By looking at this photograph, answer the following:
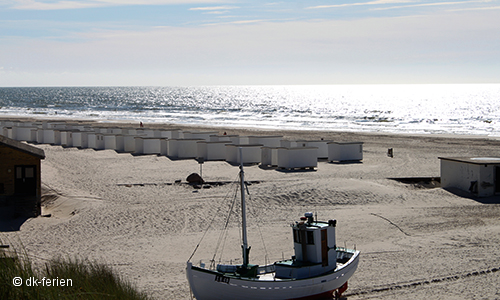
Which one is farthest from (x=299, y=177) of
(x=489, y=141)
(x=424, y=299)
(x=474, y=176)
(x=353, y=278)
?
(x=489, y=141)

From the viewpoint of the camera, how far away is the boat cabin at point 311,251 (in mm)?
10820

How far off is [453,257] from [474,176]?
8935 mm

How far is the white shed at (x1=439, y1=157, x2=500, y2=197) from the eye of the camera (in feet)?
69.3

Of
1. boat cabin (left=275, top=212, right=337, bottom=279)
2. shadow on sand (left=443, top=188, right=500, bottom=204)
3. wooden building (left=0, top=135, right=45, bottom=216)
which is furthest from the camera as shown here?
shadow on sand (left=443, top=188, right=500, bottom=204)

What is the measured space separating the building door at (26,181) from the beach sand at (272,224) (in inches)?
44.0

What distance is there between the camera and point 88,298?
7504mm

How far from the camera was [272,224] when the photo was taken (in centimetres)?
1730

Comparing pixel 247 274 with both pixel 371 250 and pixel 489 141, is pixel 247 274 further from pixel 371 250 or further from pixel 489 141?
pixel 489 141

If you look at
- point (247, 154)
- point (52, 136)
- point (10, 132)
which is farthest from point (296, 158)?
point (10, 132)

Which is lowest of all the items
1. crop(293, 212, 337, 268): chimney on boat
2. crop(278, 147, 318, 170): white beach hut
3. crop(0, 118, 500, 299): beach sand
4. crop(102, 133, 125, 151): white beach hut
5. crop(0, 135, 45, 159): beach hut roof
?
crop(0, 118, 500, 299): beach sand

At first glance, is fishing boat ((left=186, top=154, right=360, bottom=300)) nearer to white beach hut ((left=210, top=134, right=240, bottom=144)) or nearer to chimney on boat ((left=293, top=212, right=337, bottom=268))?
chimney on boat ((left=293, top=212, right=337, bottom=268))

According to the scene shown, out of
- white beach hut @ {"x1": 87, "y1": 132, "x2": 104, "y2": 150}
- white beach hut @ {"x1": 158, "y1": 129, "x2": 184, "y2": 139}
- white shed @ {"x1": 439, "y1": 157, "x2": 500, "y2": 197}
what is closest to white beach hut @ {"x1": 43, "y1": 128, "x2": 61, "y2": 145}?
white beach hut @ {"x1": 87, "y1": 132, "x2": 104, "y2": 150}

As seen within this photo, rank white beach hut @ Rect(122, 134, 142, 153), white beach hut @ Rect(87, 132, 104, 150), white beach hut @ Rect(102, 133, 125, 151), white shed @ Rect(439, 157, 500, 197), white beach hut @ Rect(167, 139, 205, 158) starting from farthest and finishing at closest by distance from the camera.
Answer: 1. white beach hut @ Rect(87, 132, 104, 150)
2. white beach hut @ Rect(102, 133, 125, 151)
3. white beach hut @ Rect(122, 134, 142, 153)
4. white beach hut @ Rect(167, 139, 205, 158)
5. white shed @ Rect(439, 157, 500, 197)

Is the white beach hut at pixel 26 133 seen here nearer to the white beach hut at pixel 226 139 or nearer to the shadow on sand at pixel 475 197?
the white beach hut at pixel 226 139
